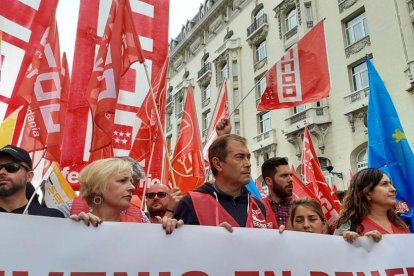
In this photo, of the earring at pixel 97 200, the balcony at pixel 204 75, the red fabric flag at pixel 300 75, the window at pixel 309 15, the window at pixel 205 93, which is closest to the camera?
the earring at pixel 97 200

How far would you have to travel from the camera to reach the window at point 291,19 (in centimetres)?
1784

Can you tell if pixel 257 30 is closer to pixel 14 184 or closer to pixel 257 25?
pixel 257 25

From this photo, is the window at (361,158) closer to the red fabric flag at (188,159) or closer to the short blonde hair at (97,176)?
the red fabric flag at (188,159)

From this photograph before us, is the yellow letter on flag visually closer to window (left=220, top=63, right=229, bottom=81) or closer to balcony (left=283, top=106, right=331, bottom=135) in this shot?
balcony (left=283, top=106, right=331, bottom=135)

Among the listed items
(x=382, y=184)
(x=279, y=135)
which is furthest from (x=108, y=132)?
(x=279, y=135)

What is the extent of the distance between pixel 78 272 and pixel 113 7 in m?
2.95

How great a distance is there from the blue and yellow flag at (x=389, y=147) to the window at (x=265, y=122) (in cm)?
1437

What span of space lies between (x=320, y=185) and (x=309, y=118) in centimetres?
1012

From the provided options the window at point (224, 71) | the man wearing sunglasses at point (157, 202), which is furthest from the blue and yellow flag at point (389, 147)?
the window at point (224, 71)

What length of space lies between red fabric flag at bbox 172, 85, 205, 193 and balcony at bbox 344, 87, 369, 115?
368 inches

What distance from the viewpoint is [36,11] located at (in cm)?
410

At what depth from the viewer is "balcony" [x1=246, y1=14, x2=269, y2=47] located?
19422 millimetres

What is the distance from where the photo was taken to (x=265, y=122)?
19156 millimetres

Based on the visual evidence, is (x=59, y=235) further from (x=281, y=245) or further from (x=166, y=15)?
(x=166, y=15)
